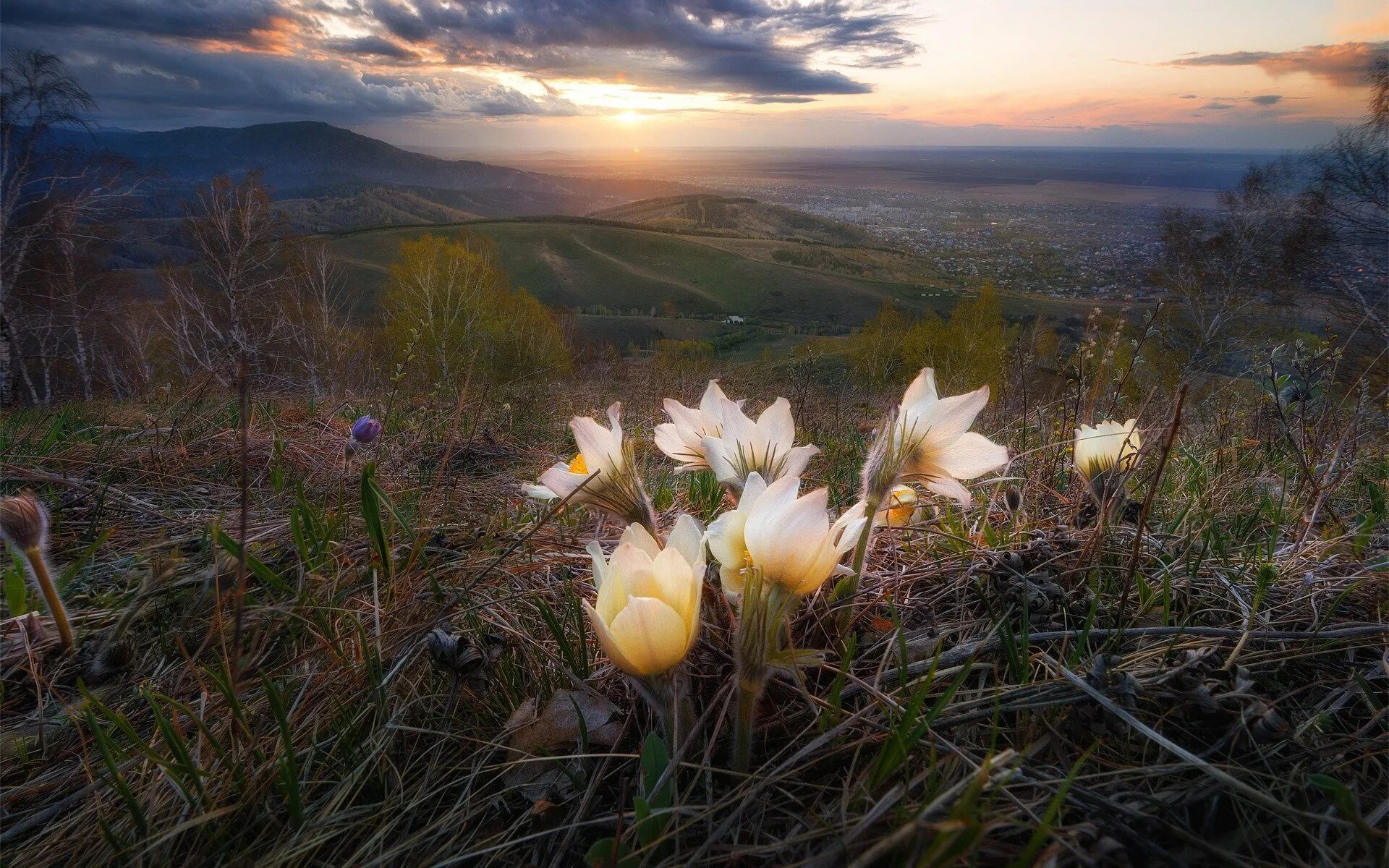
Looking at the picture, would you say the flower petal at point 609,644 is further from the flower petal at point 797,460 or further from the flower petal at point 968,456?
the flower petal at point 968,456

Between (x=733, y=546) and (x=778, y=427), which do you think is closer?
(x=733, y=546)

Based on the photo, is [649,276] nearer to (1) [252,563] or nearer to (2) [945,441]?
(1) [252,563]

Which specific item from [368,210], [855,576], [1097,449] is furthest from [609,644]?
[368,210]

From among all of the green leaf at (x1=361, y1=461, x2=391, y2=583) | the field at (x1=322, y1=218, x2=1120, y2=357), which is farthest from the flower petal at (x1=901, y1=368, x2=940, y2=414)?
the field at (x1=322, y1=218, x2=1120, y2=357)

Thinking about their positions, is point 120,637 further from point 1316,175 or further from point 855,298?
point 855,298

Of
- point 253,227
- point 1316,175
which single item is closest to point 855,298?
point 1316,175
